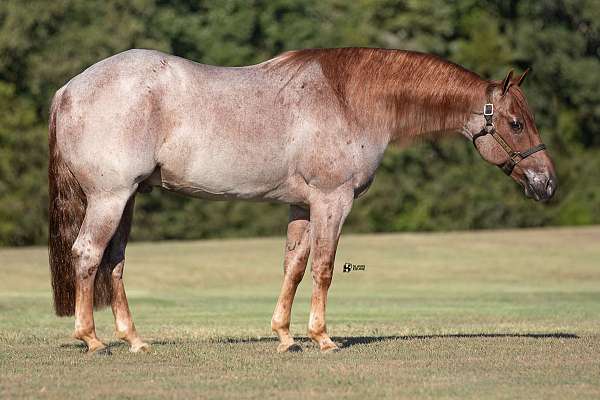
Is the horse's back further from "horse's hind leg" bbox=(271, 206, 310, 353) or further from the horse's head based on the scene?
the horse's head

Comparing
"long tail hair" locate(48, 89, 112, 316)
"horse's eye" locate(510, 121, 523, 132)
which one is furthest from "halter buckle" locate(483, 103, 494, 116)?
"long tail hair" locate(48, 89, 112, 316)

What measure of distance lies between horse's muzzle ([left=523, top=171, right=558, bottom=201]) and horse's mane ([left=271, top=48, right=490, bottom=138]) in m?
0.81

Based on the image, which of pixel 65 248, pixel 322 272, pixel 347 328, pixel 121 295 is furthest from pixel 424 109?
pixel 347 328

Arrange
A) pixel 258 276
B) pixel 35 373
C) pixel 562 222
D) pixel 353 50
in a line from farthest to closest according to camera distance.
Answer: pixel 562 222, pixel 258 276, pixel 353 50, pixel 35 373

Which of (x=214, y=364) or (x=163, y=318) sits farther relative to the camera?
(x=163, y=318)

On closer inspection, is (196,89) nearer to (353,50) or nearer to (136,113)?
(136,113)

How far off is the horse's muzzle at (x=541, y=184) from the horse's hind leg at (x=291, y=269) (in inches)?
81.7

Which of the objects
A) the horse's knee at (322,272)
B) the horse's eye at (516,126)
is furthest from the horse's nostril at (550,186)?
the horse's knee at (322,272)

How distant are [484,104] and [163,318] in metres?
7.40

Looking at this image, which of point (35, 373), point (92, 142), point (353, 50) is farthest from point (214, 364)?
point (353, 50)

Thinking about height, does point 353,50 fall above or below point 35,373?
above

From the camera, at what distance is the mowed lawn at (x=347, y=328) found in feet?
30.5

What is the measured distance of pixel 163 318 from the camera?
18016mm

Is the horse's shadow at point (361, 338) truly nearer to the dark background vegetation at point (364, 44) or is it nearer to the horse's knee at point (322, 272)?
the horse's knee at point (322, 272)
